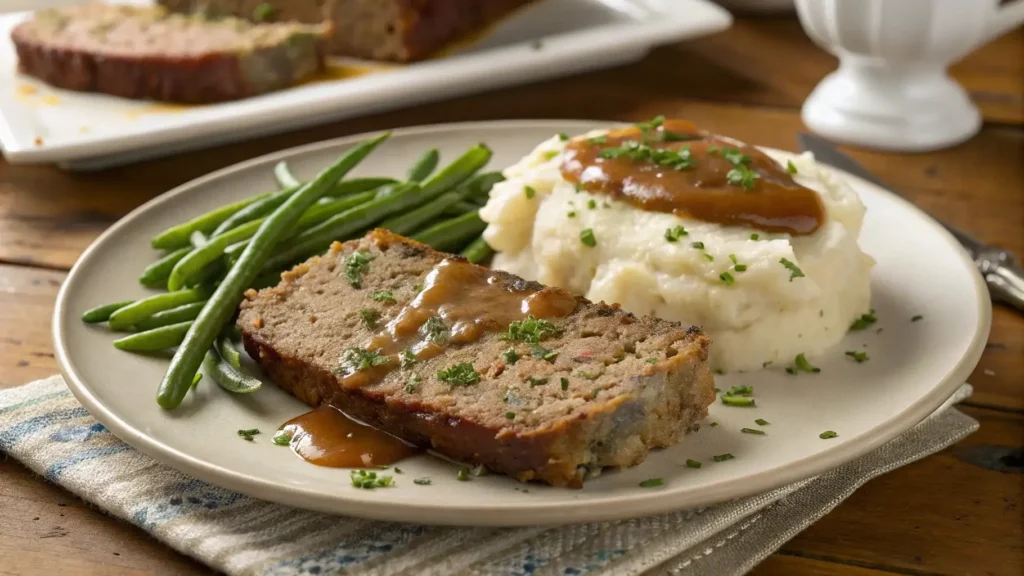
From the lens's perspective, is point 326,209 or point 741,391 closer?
point 741,391

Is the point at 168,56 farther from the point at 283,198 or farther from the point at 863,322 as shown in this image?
the point at 863,322

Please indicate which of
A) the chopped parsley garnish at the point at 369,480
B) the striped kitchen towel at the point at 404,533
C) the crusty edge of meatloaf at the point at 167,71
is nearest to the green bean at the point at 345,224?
the striped kitchen towel at the point at 404,533

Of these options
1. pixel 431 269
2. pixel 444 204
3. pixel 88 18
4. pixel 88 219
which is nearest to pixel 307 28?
pixel 88 18

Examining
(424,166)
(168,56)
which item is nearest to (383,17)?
(168,56)

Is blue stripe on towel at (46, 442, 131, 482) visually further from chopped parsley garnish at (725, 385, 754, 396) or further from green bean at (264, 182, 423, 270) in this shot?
chopped parsley garnish at (725, 385, 754, 396)

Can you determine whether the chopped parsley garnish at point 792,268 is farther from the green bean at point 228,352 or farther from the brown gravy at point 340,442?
the green bean at point 228,352
